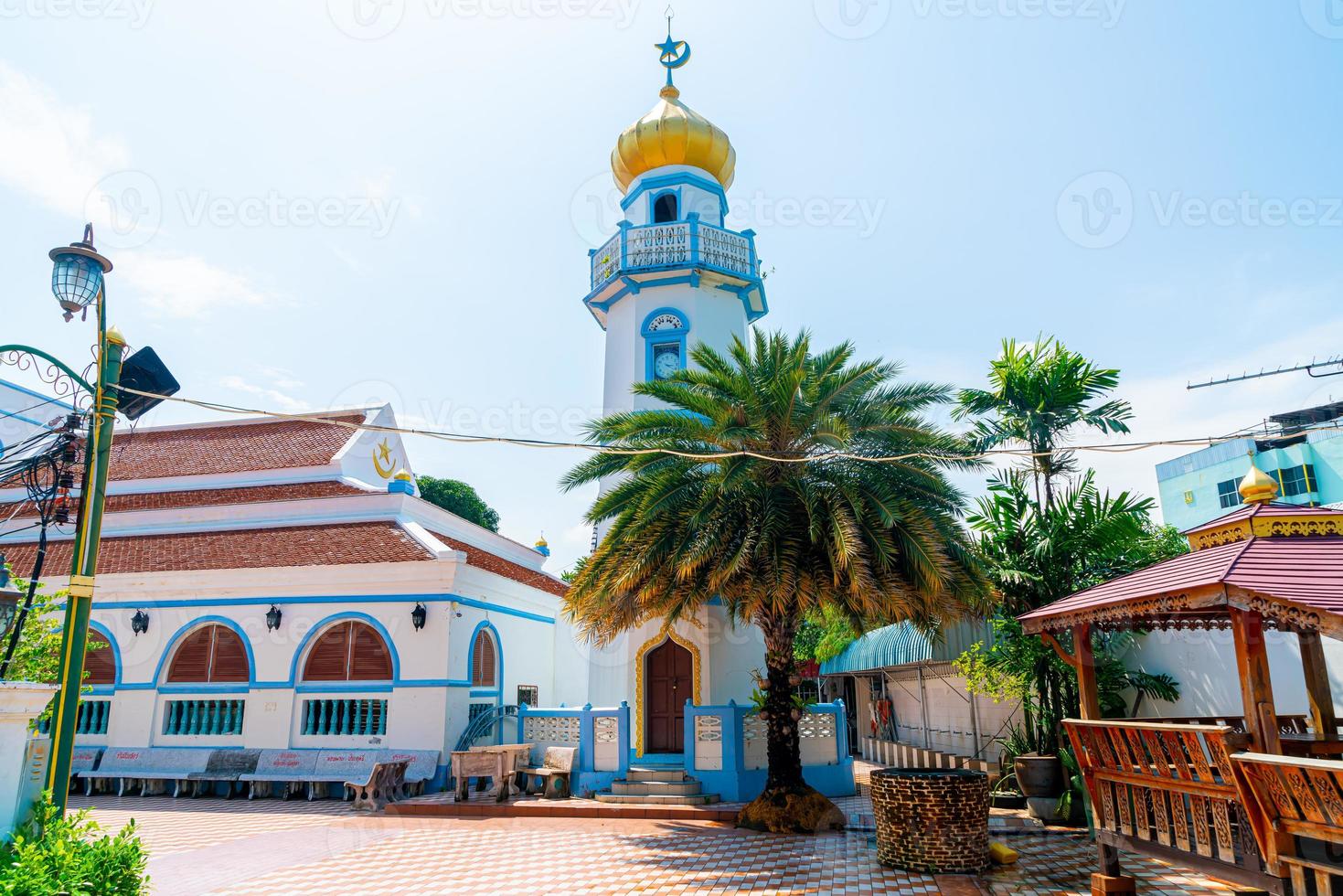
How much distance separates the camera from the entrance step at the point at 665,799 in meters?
13.2

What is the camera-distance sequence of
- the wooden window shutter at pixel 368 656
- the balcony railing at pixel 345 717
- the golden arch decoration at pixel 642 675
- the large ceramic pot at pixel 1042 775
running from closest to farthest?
1. the large ceramic pot at pixel 1042 775
2. the golden arch decoration at pixel 642 675
3. the balcony railing at pixel 345 717
4. the wooden window shutter at pixel 368 656

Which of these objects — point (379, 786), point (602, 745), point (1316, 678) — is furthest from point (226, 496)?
point (1316, 678)

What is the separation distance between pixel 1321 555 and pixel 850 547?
463cm

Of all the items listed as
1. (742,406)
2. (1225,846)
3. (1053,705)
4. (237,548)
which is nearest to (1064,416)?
(1053,705)

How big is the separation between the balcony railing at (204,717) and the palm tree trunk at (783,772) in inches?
383

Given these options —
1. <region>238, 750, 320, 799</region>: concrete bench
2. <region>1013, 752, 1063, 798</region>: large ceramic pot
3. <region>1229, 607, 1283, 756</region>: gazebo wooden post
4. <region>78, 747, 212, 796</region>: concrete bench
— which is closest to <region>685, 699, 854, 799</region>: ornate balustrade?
<region>1013, 752, 1063, 798</region>: large ceramic pot

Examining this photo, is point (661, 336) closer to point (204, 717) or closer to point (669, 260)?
point (669, 260)

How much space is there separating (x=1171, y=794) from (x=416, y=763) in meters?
11.7

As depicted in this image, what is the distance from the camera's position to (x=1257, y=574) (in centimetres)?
660

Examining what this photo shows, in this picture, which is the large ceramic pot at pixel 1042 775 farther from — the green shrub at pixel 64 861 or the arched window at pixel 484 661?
the green shrub at pixel 64 861

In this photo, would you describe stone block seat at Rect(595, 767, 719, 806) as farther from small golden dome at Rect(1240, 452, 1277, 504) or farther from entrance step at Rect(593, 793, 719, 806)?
small golden dome at Rect(1240, 452, 1277, 504)

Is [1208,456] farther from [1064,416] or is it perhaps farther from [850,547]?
[850,547]

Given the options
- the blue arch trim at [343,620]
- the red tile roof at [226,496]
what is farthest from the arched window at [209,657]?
the red tile roof at [226,496]

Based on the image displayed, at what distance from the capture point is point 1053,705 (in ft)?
40.4
